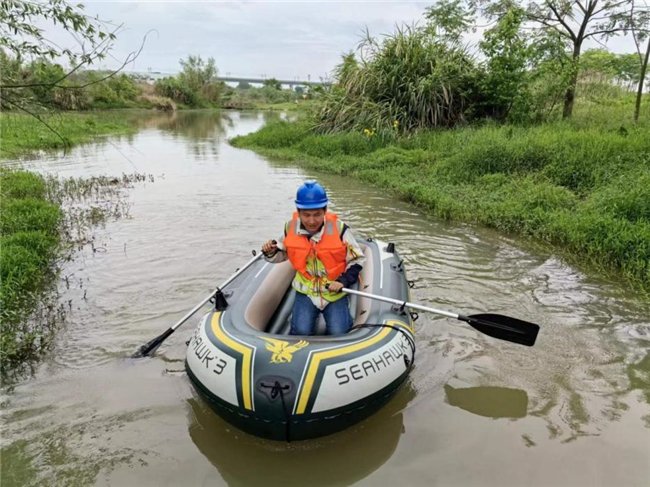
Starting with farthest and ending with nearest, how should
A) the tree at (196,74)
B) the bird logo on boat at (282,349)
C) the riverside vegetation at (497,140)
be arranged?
1. the tree at (196,74)
2. the riverside vegetation at (497,140)
3. the bird logo on boat at (282,349)

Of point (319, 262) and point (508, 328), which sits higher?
point (319, 262)

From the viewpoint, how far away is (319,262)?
3393 millimetres

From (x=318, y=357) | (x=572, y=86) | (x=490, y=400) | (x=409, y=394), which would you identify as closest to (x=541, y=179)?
(x=572, y=86)

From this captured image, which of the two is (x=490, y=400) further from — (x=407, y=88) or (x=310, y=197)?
(x=407, y=88)

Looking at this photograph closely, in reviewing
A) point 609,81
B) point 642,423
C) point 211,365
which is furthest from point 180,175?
point 609,81

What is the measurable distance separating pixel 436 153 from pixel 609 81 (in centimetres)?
633

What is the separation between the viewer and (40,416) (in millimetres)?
3006

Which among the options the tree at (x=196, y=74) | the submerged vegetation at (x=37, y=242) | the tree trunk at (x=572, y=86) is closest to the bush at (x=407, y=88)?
the tree trunk at (x=572, y=86)

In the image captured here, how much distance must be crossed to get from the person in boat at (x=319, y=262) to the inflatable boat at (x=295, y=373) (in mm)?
255

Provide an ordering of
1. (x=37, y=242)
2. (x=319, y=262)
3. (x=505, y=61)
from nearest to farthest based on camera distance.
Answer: (x=319, y=262), (x=37, y=242), (x=505, y=61)

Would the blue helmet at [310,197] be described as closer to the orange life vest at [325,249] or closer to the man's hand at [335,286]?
the orange life vest at [325,249]

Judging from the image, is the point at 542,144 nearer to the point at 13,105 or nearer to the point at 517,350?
the point at 517,350

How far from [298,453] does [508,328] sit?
162 centimetres

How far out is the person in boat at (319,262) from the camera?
334cm
